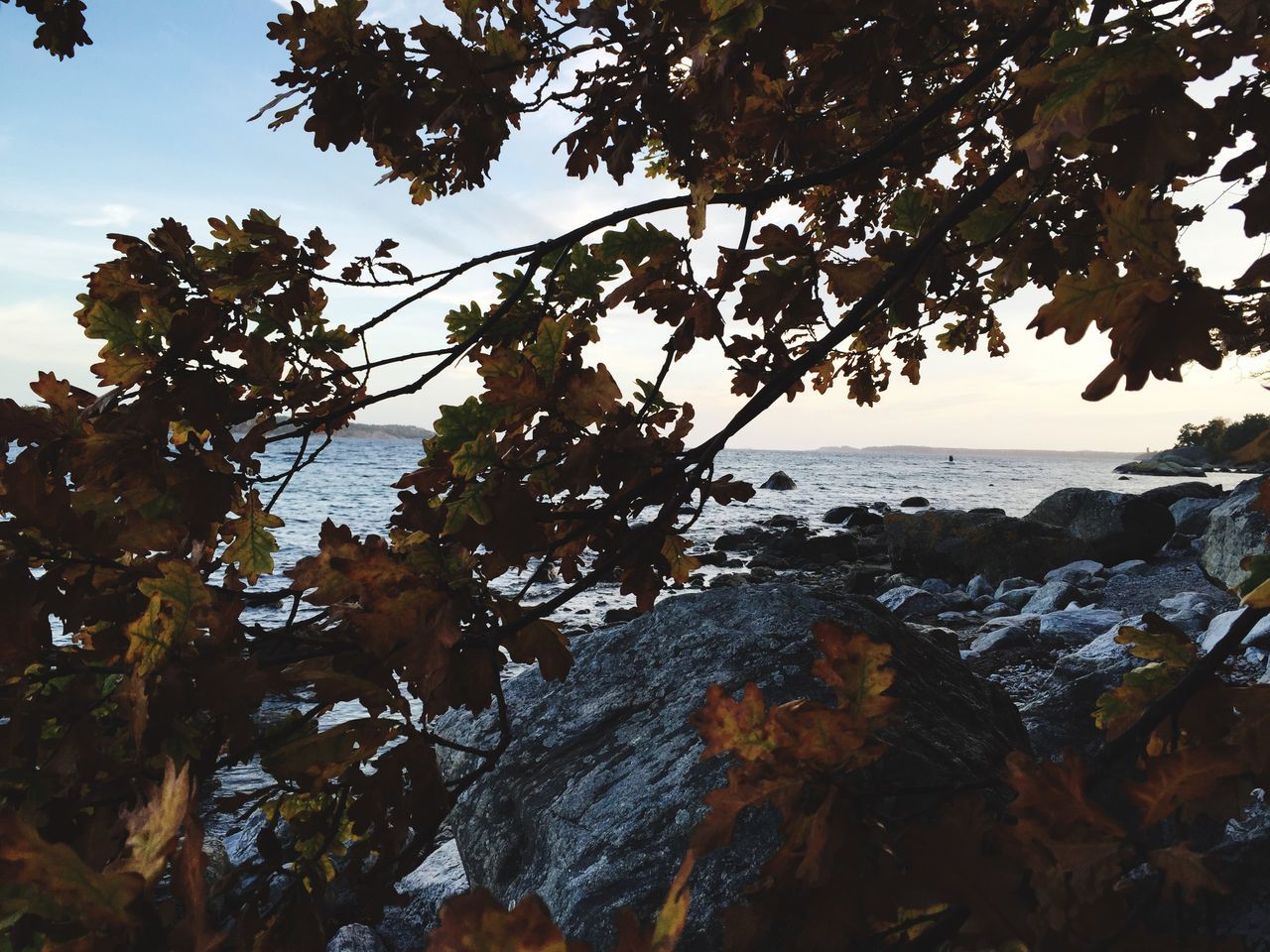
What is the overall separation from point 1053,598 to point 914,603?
157cm

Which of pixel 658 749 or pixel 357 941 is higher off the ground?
pixel 658 749

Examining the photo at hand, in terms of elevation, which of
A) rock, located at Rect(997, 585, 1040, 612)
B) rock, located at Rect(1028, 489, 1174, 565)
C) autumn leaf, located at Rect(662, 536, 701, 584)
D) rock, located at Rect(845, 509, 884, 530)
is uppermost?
autumn leaf, located at Rect(662, 536, 701, 584)

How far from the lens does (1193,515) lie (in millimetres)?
14469

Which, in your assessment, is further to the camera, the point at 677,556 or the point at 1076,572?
the point at 1076,572

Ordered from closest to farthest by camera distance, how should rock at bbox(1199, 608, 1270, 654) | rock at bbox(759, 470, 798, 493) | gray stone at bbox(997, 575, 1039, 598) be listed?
1. rock at bbox(1199, 608, 1270, 654)
2. gray stone at bbox(997, 575, 1039, 598)
3. rock at bbox(759, 470, 798, 493)

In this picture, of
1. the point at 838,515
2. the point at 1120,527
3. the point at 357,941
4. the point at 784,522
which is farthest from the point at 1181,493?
the point at 357,941

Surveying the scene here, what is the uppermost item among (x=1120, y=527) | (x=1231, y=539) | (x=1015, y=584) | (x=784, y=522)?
(x=1231, y=539)

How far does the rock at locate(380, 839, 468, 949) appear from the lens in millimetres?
3803

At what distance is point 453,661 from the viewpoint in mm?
1178

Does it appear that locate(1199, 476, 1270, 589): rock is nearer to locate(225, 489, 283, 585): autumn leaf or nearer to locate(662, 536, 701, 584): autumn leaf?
locate(662, 536, 701, 584): autumn leaf

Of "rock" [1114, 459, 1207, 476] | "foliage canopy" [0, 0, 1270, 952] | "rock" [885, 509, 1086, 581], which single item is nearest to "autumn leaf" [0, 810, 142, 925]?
"foliage canopy" [0, 0, 1270, 952]

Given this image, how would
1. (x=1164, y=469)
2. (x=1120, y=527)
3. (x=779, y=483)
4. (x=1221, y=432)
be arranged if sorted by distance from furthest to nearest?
(x=1164, y=469)
(x=1221, y=432)
(x=779, y=483)
(x=1120, y=527)

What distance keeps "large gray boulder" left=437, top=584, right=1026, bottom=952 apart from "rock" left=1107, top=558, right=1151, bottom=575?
9.07 m

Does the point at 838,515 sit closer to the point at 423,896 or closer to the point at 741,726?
the point at 423,896
